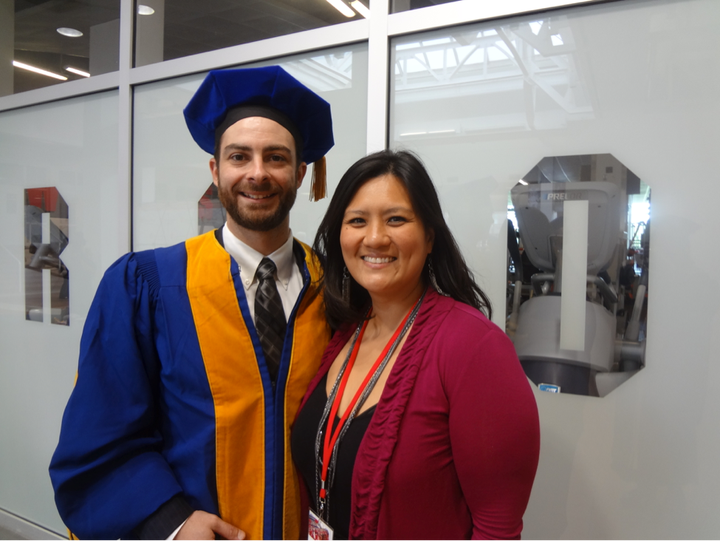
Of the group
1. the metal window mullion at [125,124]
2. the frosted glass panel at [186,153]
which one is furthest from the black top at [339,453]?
the metal window mullion at [125,124]

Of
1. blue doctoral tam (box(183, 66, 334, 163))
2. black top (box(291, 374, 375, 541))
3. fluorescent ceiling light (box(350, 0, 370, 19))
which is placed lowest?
black top (box(291, 374, 375, 541))

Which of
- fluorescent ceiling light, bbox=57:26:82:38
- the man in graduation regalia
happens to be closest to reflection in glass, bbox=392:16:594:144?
the man in graduation regalia

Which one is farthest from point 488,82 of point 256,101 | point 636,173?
point 256,101

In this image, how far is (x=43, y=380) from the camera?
2.73m

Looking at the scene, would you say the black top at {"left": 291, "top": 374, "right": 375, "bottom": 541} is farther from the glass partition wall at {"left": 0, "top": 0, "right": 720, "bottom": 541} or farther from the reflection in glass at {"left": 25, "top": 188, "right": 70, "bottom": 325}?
the reflection in glass at {"left": 25, "top": 188, "right": 70, "bottom": 325}

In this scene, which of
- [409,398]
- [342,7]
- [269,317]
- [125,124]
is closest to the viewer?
[409,398]

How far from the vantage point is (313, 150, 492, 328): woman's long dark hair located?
44.1 inches

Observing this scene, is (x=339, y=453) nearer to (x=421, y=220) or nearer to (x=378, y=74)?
(x=421, y=220)

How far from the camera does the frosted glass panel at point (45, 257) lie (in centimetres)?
254

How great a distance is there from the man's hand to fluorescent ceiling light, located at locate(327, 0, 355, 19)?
1819 mm

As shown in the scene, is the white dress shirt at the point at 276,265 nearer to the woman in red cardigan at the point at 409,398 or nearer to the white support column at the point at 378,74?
the woman in red cardigan at the point at 409,398

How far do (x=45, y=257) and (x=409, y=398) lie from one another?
2.66 m

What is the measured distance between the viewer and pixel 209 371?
113cm

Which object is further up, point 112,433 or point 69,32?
point 69,32
